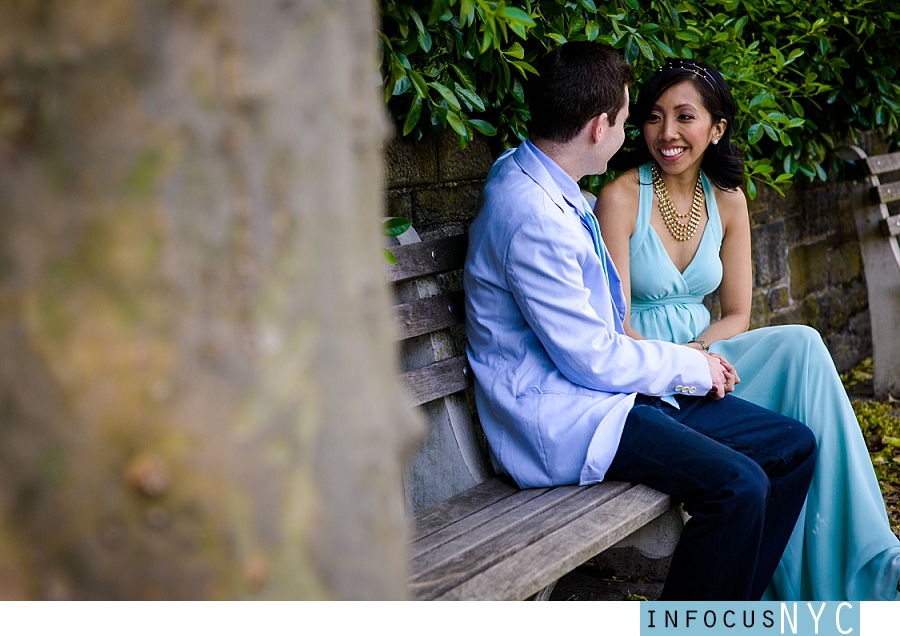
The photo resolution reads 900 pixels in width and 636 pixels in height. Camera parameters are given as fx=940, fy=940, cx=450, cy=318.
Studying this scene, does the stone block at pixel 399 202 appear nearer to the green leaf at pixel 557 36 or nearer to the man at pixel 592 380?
the man at pixel 592 380

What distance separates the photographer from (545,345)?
2.36 meters

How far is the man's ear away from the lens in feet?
8.30

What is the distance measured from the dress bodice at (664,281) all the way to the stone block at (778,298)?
6.45ft

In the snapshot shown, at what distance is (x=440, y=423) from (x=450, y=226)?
0.73 metres

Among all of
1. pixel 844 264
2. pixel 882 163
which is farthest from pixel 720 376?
pixel 844 264

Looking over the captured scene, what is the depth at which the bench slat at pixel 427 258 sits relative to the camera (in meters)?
2.44

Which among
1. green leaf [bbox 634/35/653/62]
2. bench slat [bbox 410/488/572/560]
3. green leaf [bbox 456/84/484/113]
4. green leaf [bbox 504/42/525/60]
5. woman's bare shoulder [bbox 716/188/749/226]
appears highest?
green leaf [bbox 634/35/653/62]

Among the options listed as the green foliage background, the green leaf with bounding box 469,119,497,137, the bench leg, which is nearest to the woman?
the green foliage background

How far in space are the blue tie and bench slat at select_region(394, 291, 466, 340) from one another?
1.30 feet

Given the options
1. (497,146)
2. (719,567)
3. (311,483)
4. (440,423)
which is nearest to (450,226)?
(497,146)

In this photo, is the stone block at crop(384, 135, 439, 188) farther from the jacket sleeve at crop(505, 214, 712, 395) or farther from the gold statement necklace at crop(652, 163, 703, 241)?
the gold statement necklace at crop(652, 163, 703, 241)

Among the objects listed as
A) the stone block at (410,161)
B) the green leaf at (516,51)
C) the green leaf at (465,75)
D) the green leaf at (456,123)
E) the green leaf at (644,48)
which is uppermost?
the green leaf at (644,48)

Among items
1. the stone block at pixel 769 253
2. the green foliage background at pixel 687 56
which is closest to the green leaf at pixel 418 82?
the green foliage background at pixel 687 56

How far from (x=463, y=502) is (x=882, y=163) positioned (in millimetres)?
3702
